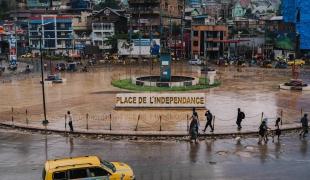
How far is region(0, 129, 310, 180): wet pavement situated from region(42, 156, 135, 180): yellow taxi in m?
2.45

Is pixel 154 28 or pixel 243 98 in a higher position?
pixel 154 28

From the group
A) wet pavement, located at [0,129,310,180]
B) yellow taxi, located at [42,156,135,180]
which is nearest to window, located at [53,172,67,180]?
yellow taxi, located at [42,156,135,180]

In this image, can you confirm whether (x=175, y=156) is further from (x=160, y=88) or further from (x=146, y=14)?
(x=146, y=14)

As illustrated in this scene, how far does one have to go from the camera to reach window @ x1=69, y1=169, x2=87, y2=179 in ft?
54.2

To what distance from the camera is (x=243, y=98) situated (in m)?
41.6

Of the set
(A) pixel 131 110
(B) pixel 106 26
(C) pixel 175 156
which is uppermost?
(B) pixel 106 26

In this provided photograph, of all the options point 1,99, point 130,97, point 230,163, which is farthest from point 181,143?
point 1,99

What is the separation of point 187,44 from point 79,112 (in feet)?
222

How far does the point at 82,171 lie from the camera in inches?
658

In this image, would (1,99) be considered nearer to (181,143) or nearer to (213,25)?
(181,143)

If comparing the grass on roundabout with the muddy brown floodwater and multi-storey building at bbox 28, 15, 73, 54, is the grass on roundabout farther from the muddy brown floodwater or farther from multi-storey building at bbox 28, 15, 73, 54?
multi-storey building at bbox 28, 15, 73, 54

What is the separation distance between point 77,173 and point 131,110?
1918 centimetres

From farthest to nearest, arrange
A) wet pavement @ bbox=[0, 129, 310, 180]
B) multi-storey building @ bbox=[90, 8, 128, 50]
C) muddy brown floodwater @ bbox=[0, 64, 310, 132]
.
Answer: multi-storey building @ bbox=[90, 8, 128, 50] < muddy brown floodwater @ bbox=[0, 64, 310, 132] < wet pavement @ bbox=[0, 129, 310, 180]

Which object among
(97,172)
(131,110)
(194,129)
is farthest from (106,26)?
(97,172)
